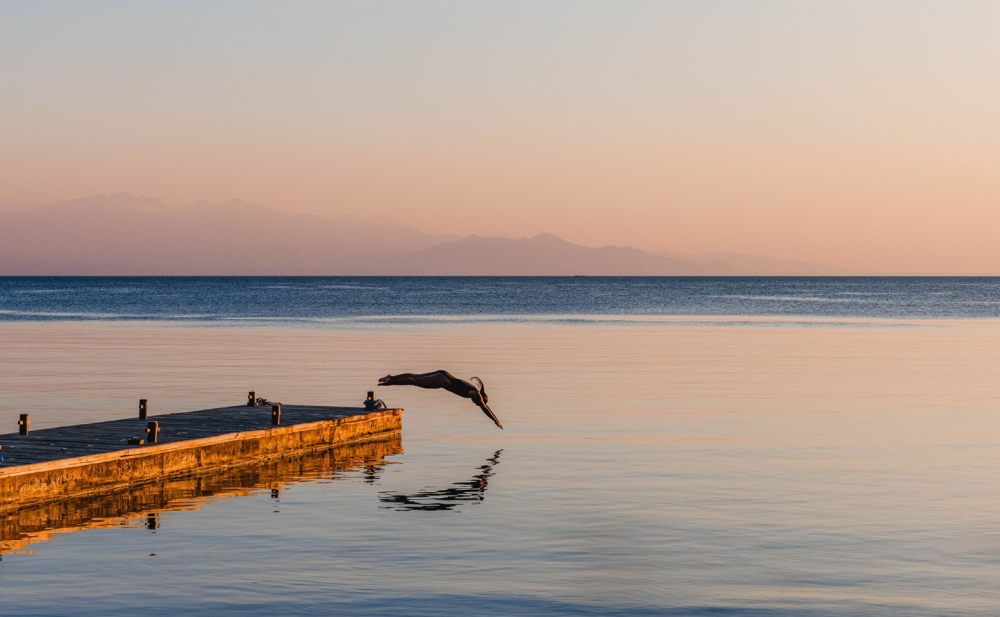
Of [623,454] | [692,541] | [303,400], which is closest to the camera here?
[692,541]

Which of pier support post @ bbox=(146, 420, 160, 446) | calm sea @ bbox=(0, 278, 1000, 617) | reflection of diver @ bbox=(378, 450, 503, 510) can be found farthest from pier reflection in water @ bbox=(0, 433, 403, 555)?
reflection of diver @ bbox=(378, 450, 503, 510)

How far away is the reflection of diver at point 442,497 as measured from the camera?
80.5ft

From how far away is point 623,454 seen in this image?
30.8m

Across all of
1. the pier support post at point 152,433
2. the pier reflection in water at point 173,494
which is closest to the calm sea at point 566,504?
the pier reflection in water at point 173,494

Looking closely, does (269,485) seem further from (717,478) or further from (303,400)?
(303,400)

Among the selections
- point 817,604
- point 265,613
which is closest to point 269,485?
point 265,613

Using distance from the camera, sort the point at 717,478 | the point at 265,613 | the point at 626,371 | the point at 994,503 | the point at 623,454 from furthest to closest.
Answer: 1. the point at 626,371
2. the point at 623,454
3. the point at 717,478
4. the point at 994,503
5. the point at 265,613

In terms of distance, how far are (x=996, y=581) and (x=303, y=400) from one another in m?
27.8

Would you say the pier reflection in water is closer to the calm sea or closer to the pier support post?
the calm sea

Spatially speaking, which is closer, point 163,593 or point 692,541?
point 163,593

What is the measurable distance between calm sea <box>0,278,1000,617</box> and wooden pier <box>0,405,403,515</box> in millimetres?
761

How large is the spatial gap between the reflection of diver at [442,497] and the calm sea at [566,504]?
0.36 ft

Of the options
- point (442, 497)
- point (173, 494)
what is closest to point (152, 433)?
point (173, 494)

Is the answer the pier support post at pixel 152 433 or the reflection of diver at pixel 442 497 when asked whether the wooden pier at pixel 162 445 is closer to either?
the pier support post at pixel 152 433
